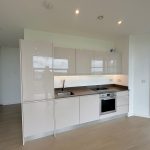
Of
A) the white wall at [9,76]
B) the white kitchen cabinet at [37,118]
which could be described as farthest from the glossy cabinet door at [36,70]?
the white wall at [9,76]

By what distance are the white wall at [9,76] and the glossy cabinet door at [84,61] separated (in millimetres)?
3704

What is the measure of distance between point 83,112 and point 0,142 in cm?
197

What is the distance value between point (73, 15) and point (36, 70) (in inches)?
52.9

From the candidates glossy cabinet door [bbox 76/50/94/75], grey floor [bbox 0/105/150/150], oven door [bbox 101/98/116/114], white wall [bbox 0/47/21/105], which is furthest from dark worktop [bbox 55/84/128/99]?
white wall [bbox 0/47/21/105]

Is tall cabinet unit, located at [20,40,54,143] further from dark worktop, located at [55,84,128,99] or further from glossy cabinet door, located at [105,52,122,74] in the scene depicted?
glossy cabinet door, located at [105,52,122,74]

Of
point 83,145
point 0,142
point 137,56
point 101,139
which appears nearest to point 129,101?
point 137,56

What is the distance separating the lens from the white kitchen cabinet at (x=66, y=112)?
3.15 m

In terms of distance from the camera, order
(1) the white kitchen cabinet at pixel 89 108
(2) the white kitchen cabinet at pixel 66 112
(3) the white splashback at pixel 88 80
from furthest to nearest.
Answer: (3) the white splashback at pixel 88 80 < (1) the white kitchen cabinet at pixel 89 108 < (2) the white kitchen cabinet at pixel 66 112

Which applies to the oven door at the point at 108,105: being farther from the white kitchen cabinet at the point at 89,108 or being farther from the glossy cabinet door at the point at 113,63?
the glossy cabinet door at the point at 113,63

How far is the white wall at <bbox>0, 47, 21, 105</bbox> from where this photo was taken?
585 cm

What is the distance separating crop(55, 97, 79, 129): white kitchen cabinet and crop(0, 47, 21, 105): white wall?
371 centimetres

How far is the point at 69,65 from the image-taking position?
346 centimetres

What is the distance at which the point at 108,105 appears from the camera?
12.8ft

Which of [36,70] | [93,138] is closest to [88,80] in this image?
[93,138]
